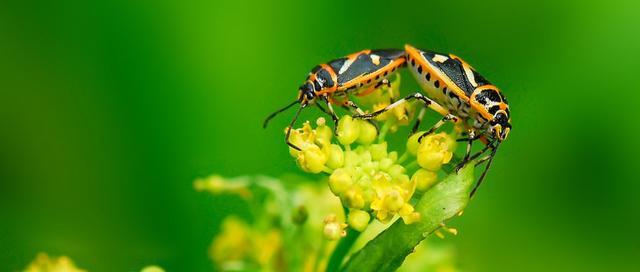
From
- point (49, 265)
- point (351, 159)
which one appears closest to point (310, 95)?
point (351, 159)

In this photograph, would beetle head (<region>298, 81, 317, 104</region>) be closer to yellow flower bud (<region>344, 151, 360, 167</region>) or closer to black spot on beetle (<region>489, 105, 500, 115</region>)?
yellow flower bud (<region>344, 151, 360, 167</region>)

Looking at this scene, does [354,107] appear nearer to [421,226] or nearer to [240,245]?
[421,226]

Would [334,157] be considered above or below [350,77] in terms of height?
below

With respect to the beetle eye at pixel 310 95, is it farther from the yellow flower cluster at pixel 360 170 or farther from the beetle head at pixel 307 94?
the yellow flower cluster at pixel 360 170

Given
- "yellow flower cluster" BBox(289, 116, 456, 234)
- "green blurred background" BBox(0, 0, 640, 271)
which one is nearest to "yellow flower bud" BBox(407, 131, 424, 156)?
"yellow flower cluster" BBox(289, 116, 456, 234)

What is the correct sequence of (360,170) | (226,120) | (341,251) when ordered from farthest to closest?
(226,120) < (341,251) < (360,170)
